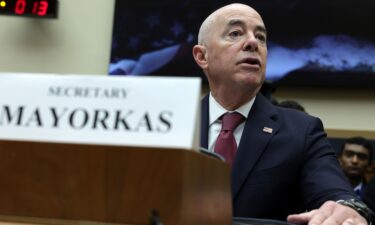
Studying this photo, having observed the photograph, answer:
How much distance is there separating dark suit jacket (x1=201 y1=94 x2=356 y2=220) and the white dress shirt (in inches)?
3.6

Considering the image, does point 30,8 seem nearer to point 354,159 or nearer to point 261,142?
point 354,159

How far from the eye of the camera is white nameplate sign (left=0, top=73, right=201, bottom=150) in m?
0.81

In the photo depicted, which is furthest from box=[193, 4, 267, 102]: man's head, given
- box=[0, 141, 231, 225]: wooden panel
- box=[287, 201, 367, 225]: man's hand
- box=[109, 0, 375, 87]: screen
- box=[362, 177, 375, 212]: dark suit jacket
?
box=[109, 0, 375, 87]: screen

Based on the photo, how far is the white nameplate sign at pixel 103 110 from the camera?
814mm

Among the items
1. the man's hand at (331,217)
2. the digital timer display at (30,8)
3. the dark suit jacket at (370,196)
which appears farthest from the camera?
the digital timer display at (30,8)

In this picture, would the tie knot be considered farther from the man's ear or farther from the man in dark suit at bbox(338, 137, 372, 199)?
the man in dark suit at bbox(338, 137, 372, 199)

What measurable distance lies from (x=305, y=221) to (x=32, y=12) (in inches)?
156

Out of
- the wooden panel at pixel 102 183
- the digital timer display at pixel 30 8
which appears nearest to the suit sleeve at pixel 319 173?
the wooden panel at pixel 102 183

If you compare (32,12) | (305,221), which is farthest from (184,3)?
(305,221)

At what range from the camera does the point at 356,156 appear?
4383mm

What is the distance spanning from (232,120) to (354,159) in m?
2.81

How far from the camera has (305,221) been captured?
1216 millimetres

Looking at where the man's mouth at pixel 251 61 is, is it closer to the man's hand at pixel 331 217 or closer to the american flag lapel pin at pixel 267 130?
the american flag lapel pin at pixel 267 130

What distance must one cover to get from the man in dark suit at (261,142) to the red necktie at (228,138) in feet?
0.04
